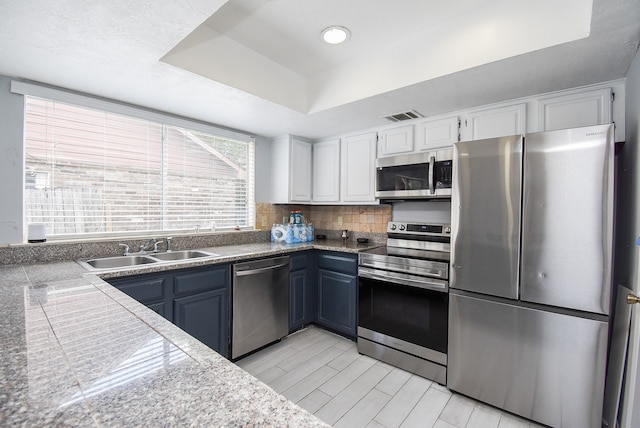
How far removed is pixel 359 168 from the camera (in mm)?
3104

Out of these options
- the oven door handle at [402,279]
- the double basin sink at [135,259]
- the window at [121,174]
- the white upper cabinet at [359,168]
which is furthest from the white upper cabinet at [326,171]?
the double basin sink at [135,259]

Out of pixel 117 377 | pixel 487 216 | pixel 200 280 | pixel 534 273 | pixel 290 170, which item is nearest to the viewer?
pixel 117 377

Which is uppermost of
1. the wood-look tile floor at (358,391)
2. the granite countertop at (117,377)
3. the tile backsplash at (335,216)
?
the tile backsplash at (335,216)

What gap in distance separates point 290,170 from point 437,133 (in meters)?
1.61

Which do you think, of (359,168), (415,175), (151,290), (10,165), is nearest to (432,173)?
(415,175)

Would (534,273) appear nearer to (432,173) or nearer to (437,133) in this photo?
(432,173)

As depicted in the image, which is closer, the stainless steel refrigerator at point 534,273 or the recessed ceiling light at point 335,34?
the stainless steel refrigerator at point 534,273

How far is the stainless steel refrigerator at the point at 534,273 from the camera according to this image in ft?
5.20

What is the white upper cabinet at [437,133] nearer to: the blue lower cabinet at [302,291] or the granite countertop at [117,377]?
the blue lower cabinet at [302,291]

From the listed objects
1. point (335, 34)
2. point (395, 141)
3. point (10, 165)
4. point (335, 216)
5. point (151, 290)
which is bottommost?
point (151, 290)

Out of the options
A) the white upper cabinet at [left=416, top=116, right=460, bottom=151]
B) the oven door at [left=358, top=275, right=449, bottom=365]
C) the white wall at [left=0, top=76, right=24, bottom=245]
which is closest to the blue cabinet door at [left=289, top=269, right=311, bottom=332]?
the oven door at [left=358, top=275, right=449, bottom=365]

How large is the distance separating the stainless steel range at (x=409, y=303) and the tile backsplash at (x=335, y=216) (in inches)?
A: 20.4

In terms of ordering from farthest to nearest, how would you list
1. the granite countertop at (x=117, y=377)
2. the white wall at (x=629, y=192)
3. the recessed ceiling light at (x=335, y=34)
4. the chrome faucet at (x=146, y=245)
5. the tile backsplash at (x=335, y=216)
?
the tile backsplash at (x=335, y=216) < the chrome faucet at (x=146, y=245) < the recessed ceiling light at (x=335, y=34) < the white wall at (x=629, y=192) < the granite countertop at (x=117, y=377)

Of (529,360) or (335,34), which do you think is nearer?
(529,360)
